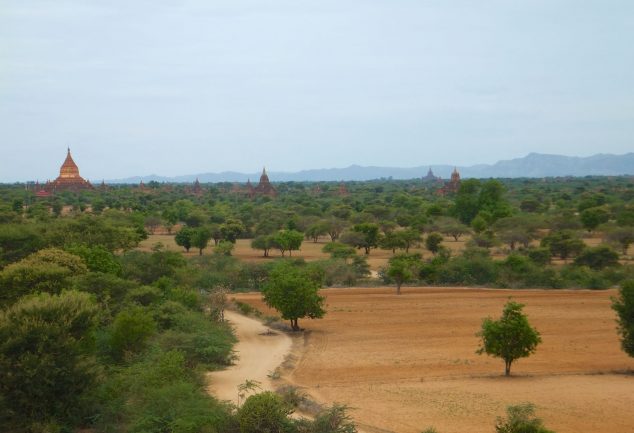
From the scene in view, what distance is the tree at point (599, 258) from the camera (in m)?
46.4

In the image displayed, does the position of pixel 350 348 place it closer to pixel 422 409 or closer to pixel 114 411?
pixel 422 409

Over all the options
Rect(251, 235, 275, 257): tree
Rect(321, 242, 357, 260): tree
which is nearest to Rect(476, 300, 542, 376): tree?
Rect(321, 242, 357, 260): tree

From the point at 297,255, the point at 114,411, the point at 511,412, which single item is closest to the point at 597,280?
the point at 297,255

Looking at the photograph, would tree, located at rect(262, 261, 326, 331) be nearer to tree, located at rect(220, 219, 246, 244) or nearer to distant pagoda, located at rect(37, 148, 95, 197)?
tree, located at rect(220, 219, 246, 244)

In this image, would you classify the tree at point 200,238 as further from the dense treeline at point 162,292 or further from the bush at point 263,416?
the bush at point 263,416

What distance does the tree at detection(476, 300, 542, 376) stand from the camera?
22906 millimetres

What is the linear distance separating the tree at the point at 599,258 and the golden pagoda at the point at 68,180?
9487cm

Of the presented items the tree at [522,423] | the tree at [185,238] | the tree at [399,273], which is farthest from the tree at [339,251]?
the tree at [522,423]

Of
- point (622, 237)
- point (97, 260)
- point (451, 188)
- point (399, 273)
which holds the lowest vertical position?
point (399, 273)

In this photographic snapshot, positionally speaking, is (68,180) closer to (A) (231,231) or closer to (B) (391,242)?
(A) (231,231)

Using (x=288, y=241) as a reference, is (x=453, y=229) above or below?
above

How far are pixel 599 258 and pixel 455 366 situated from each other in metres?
26.2

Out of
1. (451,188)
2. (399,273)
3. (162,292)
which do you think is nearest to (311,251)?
(399,273)

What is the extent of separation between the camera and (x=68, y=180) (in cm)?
12050
